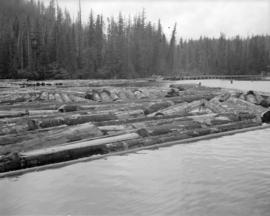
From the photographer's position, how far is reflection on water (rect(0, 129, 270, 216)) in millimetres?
7051

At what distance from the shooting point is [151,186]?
8.32 m

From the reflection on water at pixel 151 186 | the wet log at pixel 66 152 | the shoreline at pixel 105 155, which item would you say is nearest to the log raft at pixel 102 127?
the wet log at pixel 66 152

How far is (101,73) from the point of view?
72688 mm

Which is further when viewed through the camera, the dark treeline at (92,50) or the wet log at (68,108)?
the dark treeline at (92,50)

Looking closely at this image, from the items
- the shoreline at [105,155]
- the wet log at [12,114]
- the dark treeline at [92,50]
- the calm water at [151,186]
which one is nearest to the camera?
the calm water at [151,186]


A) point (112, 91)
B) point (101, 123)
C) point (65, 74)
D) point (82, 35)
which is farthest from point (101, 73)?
point (101, 123)

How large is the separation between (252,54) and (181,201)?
122 meters

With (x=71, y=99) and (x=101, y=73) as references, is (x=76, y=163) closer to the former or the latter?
(x=71, y=99)

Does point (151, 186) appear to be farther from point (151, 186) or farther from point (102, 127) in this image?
point (102, 127)

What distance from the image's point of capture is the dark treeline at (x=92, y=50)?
66.0 meters

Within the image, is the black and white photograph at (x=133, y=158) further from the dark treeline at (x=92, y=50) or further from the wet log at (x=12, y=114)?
the dark treeline at (x=92, y=50)

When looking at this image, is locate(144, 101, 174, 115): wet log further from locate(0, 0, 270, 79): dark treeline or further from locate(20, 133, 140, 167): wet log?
locate(0, 0, 270, 79): dark treeline

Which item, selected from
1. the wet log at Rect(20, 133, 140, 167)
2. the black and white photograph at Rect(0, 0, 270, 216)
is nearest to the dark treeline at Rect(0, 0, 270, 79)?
the black and white photograph at Rect(0, 0, 270, 216)

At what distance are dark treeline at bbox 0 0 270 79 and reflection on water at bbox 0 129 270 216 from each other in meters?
55.2
